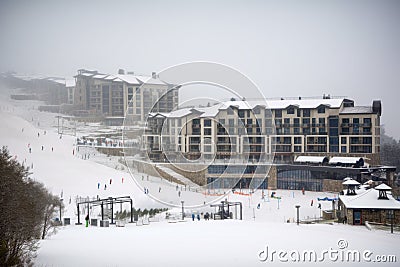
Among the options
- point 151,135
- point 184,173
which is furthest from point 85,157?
point 151,135

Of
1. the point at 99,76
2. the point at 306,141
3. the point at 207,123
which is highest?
the point at 99,76

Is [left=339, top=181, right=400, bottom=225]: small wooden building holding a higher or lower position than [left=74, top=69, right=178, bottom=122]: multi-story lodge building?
lower

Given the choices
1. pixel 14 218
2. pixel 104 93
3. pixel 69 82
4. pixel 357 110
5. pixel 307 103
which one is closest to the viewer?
pixel 14 218

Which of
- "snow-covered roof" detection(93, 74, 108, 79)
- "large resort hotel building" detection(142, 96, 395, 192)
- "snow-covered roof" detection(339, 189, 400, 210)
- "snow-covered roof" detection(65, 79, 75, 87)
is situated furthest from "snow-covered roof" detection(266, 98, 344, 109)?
"snow-covered roof" detection(65, 79, 75, 87)

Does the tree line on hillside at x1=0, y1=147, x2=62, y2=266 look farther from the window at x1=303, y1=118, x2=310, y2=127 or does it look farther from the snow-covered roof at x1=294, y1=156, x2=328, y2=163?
the window at x1=303, y1=118, x2=310, y2=127

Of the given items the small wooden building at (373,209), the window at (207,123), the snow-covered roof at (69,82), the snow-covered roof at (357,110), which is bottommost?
the small wooden building at (373,209)

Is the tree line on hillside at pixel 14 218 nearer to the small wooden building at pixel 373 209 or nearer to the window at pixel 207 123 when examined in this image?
the small wooden building at pixel 373 209

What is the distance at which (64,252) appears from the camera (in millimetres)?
4949

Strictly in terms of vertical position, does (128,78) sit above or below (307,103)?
above

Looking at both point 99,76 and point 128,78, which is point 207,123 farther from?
point 99,76

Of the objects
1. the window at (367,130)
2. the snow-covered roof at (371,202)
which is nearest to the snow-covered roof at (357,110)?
the window at (367,130)

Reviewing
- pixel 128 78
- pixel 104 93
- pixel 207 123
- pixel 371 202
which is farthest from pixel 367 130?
pixel 104 93

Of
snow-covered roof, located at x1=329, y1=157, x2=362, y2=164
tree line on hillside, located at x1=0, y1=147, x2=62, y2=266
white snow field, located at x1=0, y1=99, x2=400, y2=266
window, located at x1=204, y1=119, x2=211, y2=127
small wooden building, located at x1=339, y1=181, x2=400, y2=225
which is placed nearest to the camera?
tree line on hillside, located at x1=0, y1=147, x2=62, y2=266

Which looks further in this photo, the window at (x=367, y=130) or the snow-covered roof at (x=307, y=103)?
the snow-covered roof at (x=307, y=103)
